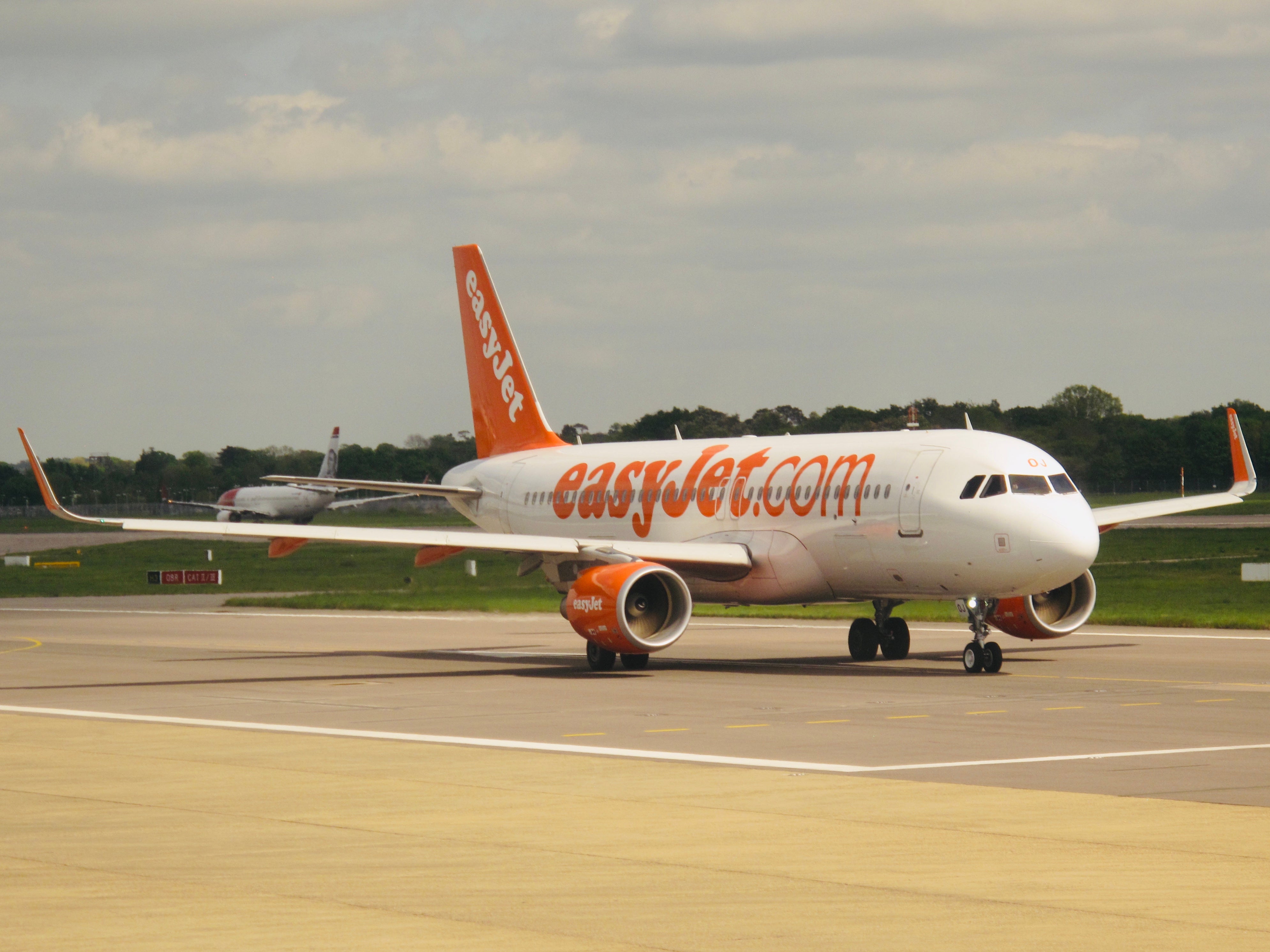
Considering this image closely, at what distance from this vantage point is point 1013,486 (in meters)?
28.1

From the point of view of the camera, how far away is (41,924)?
9859mm

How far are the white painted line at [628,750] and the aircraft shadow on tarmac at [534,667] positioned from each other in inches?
229

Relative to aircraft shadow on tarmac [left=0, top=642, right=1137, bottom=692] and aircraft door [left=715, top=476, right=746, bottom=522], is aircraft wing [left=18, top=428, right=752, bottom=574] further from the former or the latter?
aircraft shadow on tarmac [left=0, top=642, right=1137, bottom=692]

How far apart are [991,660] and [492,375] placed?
1772 cm

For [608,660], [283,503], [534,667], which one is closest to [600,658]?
[608,660]

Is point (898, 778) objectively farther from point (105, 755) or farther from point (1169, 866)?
point (105, 755)

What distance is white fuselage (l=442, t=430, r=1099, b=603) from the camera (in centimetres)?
2769

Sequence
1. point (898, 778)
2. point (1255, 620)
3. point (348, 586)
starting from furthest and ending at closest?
point (348, 586) < point (1255, 620) < point (898, 778)

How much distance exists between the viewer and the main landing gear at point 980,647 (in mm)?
28281

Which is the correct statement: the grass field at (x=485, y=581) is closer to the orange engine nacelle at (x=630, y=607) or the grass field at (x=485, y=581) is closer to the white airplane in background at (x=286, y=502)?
the orange engine nacelle at (x=630, y=607)

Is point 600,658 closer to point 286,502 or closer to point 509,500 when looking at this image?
point 509,500

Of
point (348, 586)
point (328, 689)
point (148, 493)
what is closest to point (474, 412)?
point (328, 689)

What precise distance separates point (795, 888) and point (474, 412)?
3271cm

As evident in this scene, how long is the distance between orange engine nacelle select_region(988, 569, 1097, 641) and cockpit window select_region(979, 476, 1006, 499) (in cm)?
331
